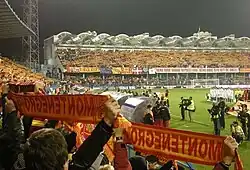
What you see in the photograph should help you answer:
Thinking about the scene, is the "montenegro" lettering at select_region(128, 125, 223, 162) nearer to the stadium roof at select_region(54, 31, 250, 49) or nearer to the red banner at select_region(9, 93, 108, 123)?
the red banner at select_region(9, 93, 108, 123)

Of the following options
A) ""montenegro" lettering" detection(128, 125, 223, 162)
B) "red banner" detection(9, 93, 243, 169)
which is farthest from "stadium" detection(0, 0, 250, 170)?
""montenegro" lettering" detection(128, 125, 223, 162)

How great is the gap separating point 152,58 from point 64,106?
278ft


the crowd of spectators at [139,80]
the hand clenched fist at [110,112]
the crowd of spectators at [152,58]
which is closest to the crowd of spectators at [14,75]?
the hand clenched fist at [110,112]

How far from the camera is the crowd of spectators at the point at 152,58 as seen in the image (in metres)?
80.1

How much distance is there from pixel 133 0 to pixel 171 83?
3013 cm

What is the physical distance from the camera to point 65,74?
239 feet

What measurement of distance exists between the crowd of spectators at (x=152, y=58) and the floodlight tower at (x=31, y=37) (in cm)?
1205

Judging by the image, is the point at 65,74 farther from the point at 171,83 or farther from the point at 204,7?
the point at 204,7

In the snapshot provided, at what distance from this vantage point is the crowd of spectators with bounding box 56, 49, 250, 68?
80.1 m

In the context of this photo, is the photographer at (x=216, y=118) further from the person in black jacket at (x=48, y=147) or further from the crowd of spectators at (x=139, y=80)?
the crowd of spectators at (x=139, y=80)

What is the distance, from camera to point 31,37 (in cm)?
5950

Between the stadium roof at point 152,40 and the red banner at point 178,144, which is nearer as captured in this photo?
the red banner at point 178,144

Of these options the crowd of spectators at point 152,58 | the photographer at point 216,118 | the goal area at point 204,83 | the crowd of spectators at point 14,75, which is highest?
the crowd of spectators at point 152,58

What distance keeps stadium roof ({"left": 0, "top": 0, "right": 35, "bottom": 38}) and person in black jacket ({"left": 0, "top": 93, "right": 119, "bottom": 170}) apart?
34.6 m
